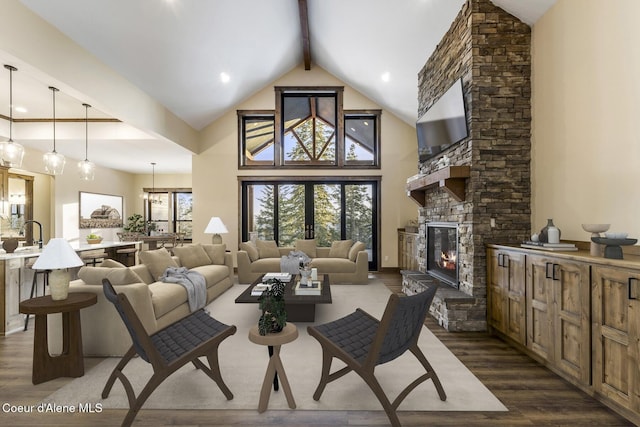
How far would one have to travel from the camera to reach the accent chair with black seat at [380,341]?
1.76 metres

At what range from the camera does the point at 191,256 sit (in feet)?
16.6

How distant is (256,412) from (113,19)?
4134 millimetres

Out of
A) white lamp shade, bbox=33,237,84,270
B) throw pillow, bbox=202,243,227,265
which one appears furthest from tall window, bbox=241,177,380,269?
white lamp shade, bbox=33,237,84,270

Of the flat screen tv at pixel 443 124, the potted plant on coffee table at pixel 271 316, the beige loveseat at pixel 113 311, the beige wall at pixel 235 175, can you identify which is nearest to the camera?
the potted plant on coffee table at pixel 271 316

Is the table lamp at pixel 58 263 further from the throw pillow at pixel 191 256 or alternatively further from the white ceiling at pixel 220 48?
the throw pillow at pixel 191 256

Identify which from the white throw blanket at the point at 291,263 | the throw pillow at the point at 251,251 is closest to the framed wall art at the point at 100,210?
the throw pillow at the point at 251,251

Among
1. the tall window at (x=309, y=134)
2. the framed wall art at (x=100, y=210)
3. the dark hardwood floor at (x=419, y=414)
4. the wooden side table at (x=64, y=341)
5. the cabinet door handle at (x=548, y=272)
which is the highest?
the tall window at (x=309, y=134)

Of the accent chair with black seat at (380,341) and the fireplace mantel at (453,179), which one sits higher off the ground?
the fireplace mantel at (453,179)

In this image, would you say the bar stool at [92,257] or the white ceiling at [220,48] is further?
→ the bar stool at [92,257]

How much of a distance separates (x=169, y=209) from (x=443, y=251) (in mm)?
9021

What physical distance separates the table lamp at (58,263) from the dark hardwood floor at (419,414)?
2.38 feet

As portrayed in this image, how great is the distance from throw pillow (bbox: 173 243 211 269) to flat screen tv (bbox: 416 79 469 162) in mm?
4208

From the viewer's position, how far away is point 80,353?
2510 millimetres

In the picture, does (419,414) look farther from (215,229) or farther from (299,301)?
(215,229)
